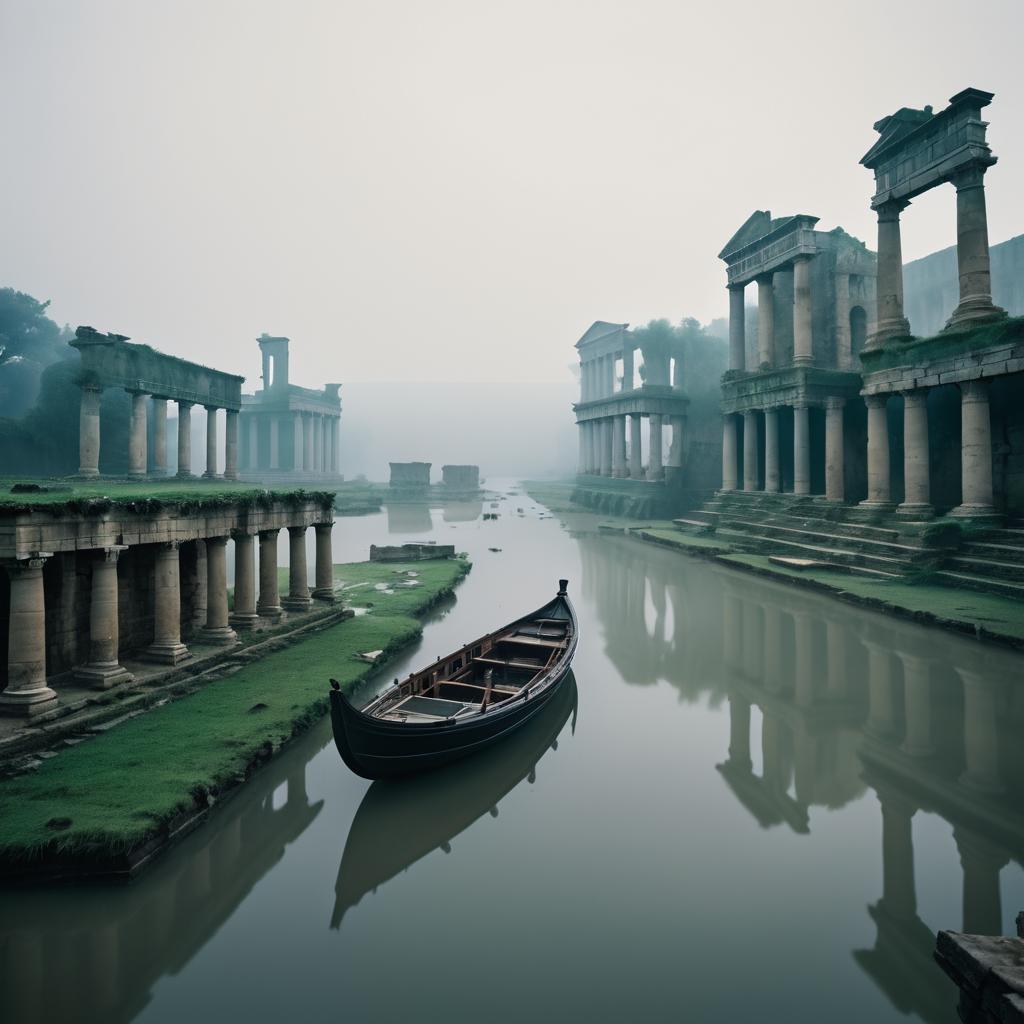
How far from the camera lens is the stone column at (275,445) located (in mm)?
68188

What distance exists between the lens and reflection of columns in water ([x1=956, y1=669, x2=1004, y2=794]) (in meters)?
8.39

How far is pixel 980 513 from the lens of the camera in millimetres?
20109

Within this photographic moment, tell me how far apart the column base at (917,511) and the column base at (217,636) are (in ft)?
67.7

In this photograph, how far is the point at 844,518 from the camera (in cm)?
2598

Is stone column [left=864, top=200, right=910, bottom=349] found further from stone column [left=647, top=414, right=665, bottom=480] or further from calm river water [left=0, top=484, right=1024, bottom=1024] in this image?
stone column [left=647, top=414, right=665, bottom=480]

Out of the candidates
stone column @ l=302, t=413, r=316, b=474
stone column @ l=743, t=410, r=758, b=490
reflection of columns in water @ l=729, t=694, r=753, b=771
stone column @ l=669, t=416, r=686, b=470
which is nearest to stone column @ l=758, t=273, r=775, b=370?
stone column @ l=743, t=410, r=758, b=490

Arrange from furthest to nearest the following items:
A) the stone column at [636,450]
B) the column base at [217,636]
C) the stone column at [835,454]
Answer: the stone column at [636,450], the stone column at [835,454], the column base at [217,636]

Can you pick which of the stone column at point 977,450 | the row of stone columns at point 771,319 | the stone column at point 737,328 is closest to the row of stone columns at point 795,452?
the row of stone columns at point 771,319

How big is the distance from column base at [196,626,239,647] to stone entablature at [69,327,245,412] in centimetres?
1815

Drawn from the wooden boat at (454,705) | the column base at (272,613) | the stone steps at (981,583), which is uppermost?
the stone steps at (981,583)

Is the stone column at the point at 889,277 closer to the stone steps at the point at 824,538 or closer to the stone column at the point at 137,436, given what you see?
the stone steps at the point at 824,538

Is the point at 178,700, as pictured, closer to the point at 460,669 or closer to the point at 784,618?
the point at 460,669

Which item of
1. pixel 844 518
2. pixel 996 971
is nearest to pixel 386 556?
pixel 844 518

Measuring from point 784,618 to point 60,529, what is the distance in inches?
609
